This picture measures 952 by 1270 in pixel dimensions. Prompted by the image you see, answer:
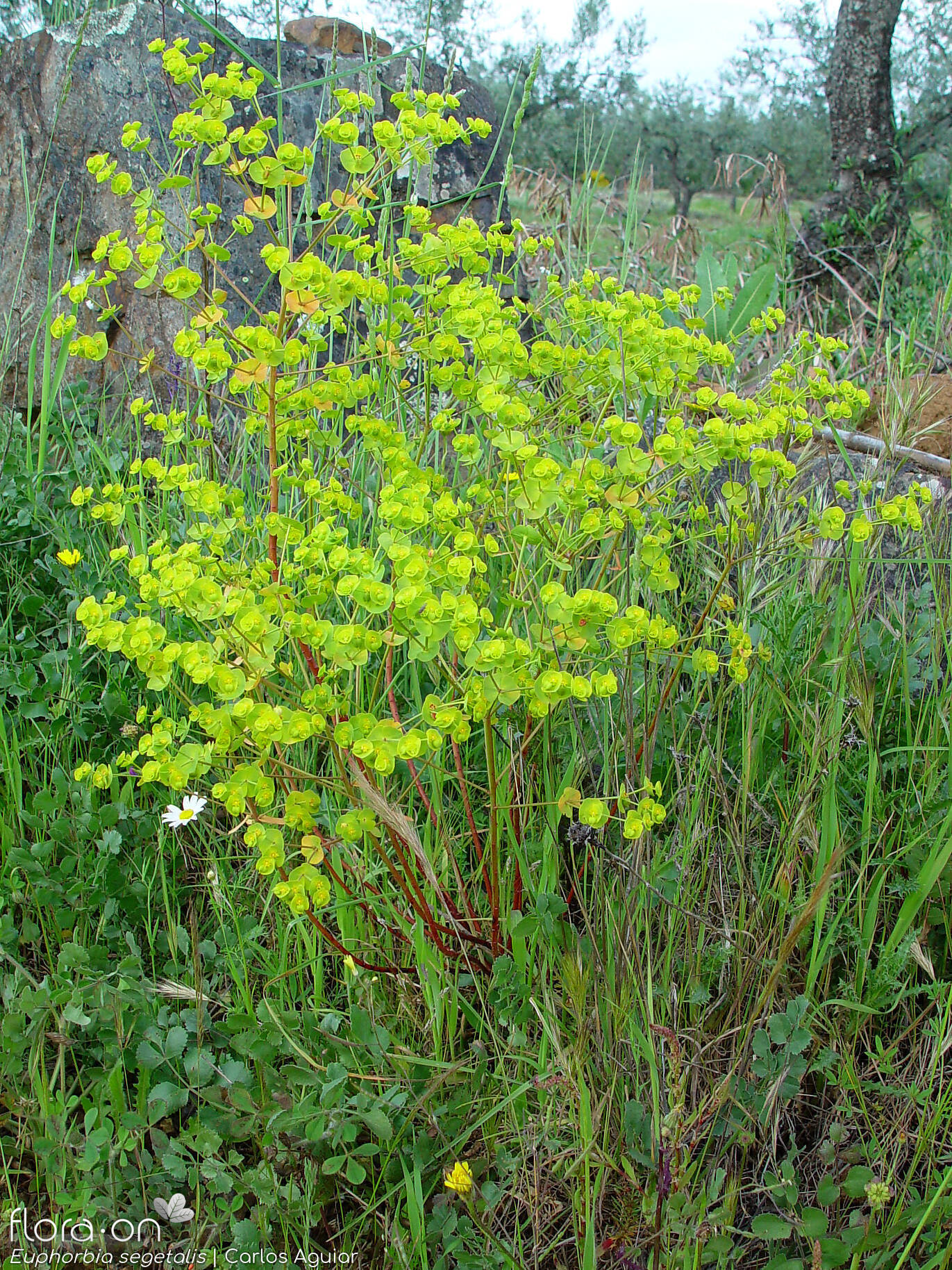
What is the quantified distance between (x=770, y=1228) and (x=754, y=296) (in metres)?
3.08

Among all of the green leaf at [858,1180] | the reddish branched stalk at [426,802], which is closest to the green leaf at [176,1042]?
the reddish branched stalk at [426,802]

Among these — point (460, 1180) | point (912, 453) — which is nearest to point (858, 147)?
point (912, 453)

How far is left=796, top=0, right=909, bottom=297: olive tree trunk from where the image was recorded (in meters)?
5.85

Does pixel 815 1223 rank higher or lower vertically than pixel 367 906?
lower

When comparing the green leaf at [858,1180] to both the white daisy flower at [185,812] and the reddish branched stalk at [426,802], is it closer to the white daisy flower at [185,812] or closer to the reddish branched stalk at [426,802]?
the reddish branched stalk at [426,802]

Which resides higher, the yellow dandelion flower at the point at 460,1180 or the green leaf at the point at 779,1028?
the yellow dandelion flower at the point at 460,1180

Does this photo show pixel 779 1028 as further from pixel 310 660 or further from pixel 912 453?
pixel 912 453

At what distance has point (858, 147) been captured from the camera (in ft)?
19.7

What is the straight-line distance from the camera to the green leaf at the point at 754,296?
3.54m

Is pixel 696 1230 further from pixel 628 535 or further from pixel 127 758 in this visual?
pixel 628 535

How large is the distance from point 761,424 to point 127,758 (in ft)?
3.35

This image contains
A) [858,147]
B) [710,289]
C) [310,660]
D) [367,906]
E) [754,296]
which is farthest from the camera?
[858,147]

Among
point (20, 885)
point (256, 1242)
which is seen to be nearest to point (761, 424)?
point (256, 1242)

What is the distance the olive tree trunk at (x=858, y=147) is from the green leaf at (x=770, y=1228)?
5.51 metres
